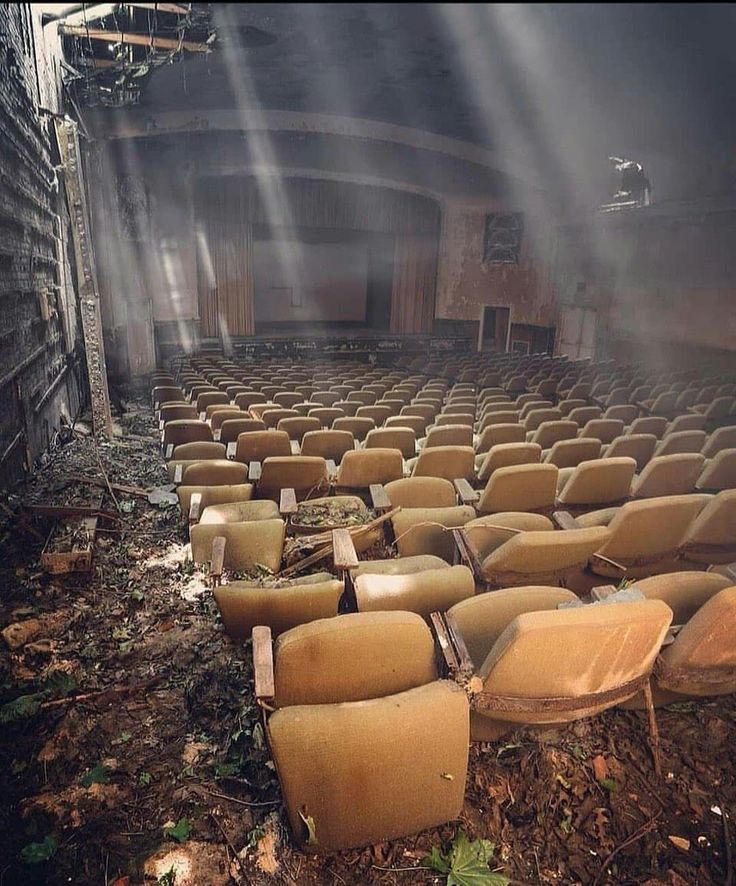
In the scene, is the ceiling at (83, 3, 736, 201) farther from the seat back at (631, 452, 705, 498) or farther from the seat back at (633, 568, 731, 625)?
the seat back at (633, 568, 731, 625)

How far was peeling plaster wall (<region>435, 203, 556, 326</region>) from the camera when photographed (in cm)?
1641

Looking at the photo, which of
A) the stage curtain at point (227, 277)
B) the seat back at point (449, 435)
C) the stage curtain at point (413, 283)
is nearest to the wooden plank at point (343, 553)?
the seat back at point (449, 435)

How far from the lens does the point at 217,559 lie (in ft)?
9.61

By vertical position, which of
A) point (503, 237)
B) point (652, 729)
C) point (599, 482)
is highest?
point (503, 237)

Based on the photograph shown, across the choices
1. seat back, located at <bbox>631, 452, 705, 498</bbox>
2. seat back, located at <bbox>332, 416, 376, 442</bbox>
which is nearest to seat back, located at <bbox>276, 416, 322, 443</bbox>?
seat back, located at <bbox>332, 416, 376, 442</bbox>

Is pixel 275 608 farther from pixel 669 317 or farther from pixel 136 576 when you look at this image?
pixel 669 317

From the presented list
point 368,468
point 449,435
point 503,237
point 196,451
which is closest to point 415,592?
point 368,468

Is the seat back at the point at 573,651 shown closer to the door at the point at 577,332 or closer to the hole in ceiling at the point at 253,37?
the hole in ceiling at the point at 253,37

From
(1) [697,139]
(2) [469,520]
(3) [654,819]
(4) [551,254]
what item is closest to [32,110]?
(2) [469,520]

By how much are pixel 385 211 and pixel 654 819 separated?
1808 centimetres

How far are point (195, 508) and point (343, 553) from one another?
134 cm

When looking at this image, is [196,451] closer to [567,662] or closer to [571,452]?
[571,452]

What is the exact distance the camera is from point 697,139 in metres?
10.7

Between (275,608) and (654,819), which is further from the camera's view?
(275,608)
